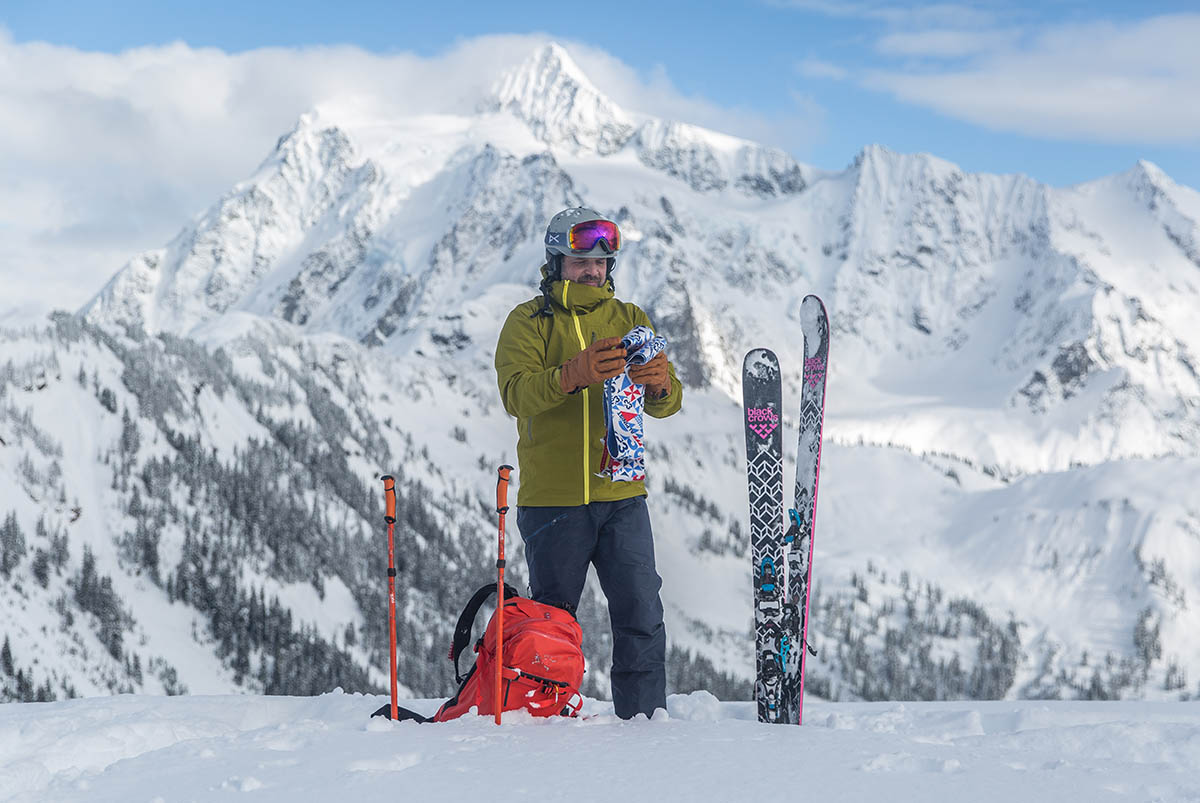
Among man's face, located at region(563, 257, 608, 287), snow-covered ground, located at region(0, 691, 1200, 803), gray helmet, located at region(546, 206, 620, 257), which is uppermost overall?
gray helmet, located at region(546, 206, 620, 257)

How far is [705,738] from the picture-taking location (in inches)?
264

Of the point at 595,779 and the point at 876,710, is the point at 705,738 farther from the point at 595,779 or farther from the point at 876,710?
the point at 876,710

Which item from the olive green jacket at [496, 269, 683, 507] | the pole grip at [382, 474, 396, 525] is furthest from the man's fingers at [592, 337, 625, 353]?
the pole grip at [382, 474, 396, 525]

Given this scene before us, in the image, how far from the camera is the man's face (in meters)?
7.90

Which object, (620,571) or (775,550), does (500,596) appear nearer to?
(620,571)

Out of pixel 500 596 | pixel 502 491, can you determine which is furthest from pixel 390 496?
pixel 500 596

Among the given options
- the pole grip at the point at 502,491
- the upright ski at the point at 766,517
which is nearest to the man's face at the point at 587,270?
the pole grip at the point at 502,491

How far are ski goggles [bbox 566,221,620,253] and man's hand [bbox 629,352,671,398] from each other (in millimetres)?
1002

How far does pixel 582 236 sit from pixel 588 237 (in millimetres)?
49

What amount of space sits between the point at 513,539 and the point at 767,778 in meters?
186

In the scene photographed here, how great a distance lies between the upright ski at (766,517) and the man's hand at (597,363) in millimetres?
2361

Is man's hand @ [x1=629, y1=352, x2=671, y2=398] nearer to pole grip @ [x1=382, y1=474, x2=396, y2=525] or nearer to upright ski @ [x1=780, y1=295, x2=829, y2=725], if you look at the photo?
pole grip @ [x1=382, y1=474, x2=396, y2=525]

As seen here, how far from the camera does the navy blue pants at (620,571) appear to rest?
767 cm

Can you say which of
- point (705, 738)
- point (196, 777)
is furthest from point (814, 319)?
point (196, 777)
